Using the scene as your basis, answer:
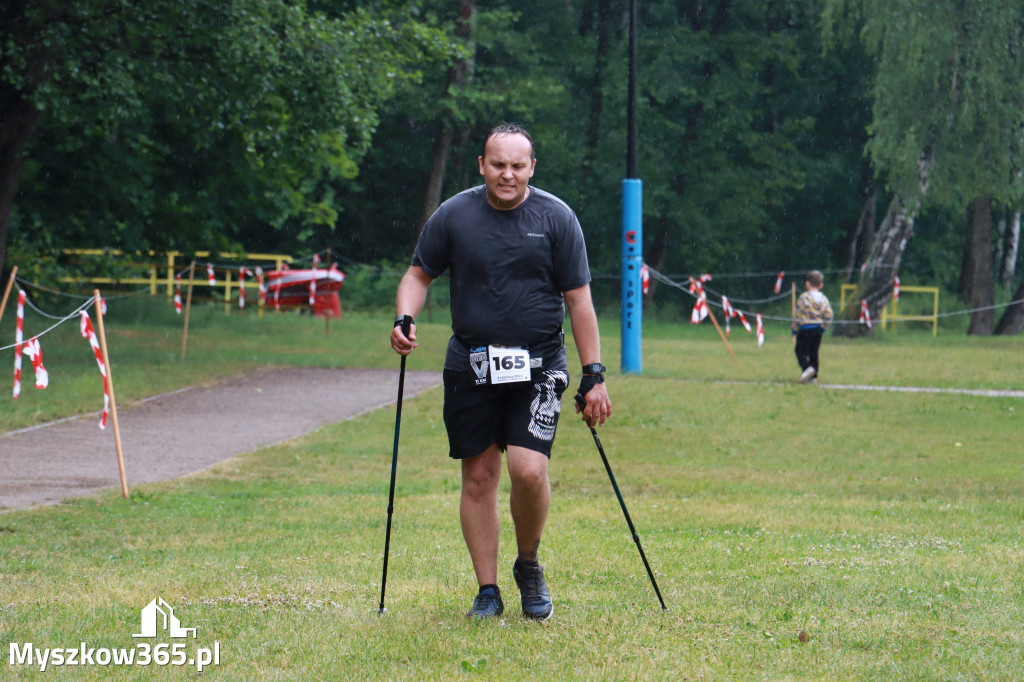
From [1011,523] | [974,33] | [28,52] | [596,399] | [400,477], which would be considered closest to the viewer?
[596,399]

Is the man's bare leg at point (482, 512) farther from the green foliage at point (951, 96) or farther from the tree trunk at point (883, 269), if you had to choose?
the tree trunk at point (883, 269)

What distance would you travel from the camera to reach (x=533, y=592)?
519 centimetres

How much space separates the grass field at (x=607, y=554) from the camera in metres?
4.61

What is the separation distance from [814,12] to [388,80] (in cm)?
2763

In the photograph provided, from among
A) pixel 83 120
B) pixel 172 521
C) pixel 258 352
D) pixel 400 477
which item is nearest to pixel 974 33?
pixel 258 352

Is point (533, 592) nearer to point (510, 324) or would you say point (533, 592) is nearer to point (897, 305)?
point (510, 324)

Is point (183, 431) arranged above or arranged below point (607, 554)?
below

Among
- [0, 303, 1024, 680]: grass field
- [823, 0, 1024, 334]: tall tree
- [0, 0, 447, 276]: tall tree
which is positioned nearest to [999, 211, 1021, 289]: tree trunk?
[823, 0, 1024, 334]: tall tree

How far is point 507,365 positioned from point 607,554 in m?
2.14

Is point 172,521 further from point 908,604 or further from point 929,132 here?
point 929,132

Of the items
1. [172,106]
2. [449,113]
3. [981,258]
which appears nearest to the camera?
[172,106]

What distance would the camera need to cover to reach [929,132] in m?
32.0

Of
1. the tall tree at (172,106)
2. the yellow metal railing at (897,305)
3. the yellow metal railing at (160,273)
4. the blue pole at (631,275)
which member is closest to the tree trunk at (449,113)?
the yellow metal railing at (160,273)

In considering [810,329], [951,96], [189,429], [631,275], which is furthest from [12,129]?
[951,96]
